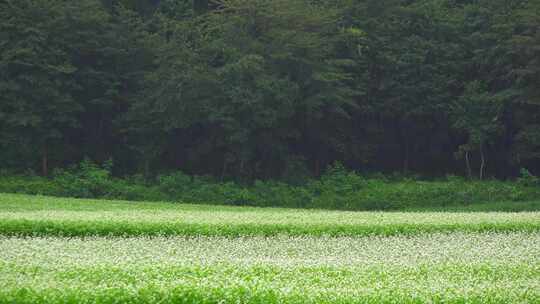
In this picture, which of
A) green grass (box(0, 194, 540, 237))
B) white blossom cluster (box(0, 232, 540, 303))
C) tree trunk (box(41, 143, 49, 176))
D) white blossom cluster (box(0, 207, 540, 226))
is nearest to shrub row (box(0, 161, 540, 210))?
tree trunk (box(41, 143, 49, 176))

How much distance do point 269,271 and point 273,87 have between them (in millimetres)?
23616

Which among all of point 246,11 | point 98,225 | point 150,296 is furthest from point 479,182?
point 150,296

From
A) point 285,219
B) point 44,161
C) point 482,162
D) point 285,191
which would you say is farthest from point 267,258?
point 482,162

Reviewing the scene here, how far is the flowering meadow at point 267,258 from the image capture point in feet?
27.8

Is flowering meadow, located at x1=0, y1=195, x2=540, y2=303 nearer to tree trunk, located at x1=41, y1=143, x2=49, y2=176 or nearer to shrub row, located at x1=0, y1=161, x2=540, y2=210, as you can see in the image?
shrub row, located at x1=0, y1=161, x2=540, y2=210

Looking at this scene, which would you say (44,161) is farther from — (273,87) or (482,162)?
(482,162)

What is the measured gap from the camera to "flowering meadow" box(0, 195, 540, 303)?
27.8 feet

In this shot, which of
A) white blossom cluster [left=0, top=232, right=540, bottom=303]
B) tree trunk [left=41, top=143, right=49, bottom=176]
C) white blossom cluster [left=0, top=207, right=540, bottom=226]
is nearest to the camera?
white blossom cluster [left=0, top=232, right=540, bottom=303]

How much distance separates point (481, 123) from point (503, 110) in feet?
4.12

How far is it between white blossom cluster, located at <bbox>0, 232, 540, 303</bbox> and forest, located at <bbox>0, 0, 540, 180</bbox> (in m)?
18.8

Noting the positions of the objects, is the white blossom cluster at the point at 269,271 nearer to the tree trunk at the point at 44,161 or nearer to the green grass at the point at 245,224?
the green grass at the point at 245,224

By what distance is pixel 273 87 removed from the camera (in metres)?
33.6

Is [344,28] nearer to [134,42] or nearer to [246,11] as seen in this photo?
[246,11]

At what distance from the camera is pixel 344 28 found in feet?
124
